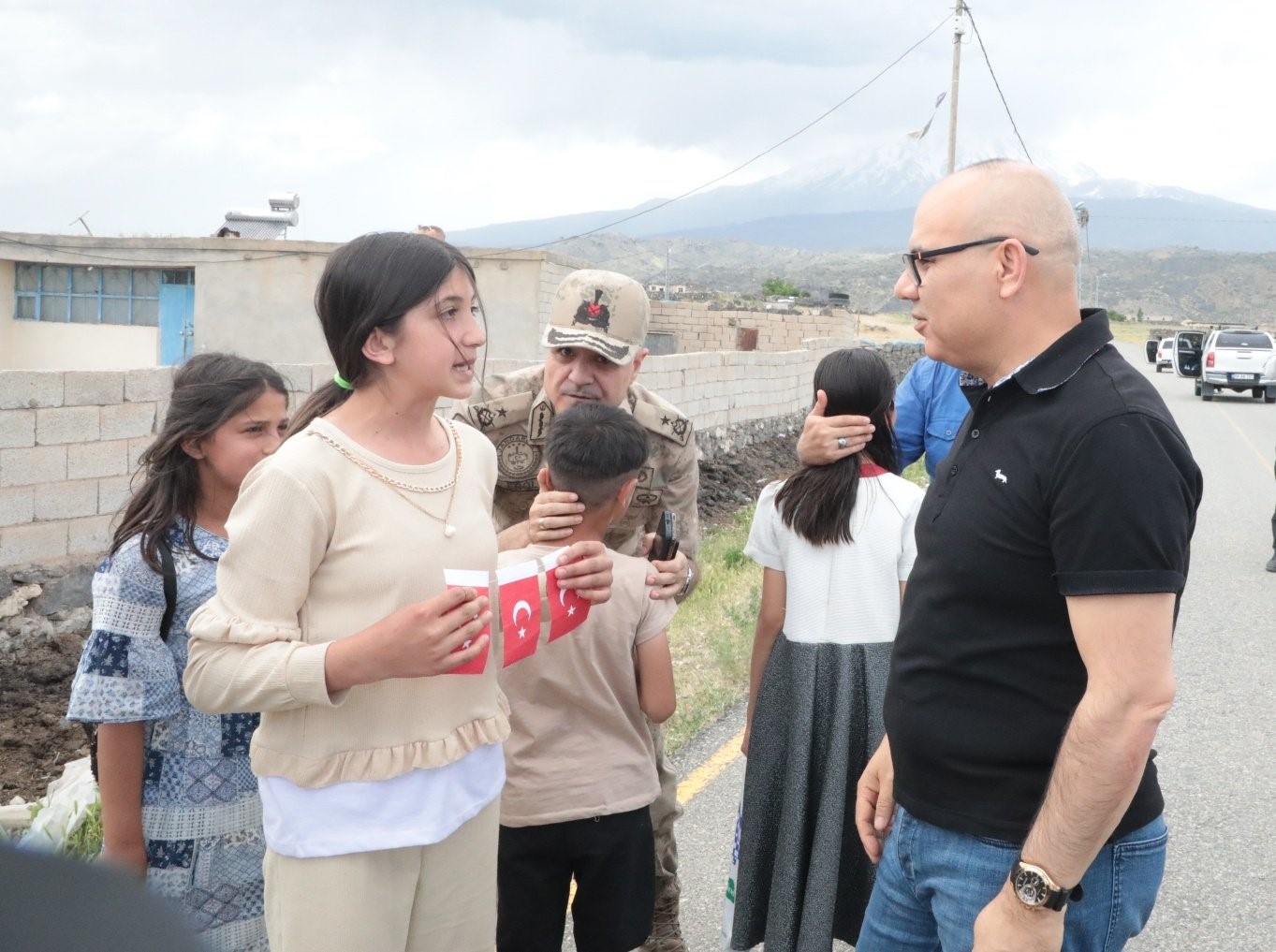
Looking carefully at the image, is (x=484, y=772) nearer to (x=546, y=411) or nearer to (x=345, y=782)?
(x=345, y=782)

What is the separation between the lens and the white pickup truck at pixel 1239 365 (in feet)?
97.8

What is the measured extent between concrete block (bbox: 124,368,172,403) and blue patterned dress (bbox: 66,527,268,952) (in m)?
5.59

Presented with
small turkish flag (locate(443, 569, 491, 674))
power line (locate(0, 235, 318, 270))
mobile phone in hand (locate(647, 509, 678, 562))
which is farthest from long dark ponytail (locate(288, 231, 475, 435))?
power line (locate(0, 235, 318, 270))

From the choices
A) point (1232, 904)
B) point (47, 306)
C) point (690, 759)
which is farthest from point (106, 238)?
point (1232, 904)

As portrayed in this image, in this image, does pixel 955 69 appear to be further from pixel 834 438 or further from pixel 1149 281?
pixel 1149 281

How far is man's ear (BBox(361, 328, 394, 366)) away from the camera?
219 cm

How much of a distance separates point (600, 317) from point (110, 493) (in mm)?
5803

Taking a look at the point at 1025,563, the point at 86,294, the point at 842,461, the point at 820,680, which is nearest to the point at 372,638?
the point at 1025,563

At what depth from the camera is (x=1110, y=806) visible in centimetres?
184

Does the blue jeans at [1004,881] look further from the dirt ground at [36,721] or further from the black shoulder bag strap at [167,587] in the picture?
the dirt ground at [36,721]

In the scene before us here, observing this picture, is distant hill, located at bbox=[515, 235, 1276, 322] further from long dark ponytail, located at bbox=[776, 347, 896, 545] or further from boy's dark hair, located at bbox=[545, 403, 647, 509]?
boy's dark hair, located at bbox=[545, 403, 647, 509]

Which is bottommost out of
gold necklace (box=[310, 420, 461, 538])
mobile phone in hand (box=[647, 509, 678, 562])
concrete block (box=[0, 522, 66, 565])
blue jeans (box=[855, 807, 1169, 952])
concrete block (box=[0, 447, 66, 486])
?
concrete block (box=[0, 522, 66, 565])

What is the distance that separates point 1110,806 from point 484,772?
1.14m

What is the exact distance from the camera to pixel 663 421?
347cm
